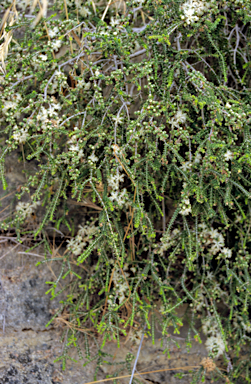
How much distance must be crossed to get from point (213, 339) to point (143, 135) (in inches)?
60.8

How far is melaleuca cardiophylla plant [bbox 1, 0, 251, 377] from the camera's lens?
5.71ft

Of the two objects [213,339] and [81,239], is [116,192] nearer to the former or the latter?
[81,239]

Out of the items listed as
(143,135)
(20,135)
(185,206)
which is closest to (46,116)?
(20,135)

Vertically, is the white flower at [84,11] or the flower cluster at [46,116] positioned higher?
the white flower at [84,11]

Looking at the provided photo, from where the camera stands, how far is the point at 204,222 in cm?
203

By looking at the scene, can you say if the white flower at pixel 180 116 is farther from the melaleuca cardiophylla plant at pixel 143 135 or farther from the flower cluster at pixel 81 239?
the flower cluster at pixel 81 239

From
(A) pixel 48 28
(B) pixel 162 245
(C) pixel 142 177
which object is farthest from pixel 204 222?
(A) pixel 48 28

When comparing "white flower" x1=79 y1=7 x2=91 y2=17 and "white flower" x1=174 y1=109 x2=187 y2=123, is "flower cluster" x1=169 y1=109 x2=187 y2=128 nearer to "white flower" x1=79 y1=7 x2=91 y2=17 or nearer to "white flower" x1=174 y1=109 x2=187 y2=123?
"white flower" x1=174 y1=109 x2=187 y2=123

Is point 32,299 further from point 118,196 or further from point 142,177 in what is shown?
point 142,177

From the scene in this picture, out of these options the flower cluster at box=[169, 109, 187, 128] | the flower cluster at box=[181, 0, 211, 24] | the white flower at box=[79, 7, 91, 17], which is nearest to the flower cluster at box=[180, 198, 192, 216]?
the flower cluster at box=[169, 109, 187, 128]

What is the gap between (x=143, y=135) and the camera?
1.82 metres

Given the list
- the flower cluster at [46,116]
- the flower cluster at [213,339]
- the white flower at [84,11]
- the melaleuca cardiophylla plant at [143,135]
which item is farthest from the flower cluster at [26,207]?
the flower cluster at [213,339]

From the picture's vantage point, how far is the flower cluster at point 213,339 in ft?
6.96

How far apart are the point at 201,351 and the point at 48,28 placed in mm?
2700
